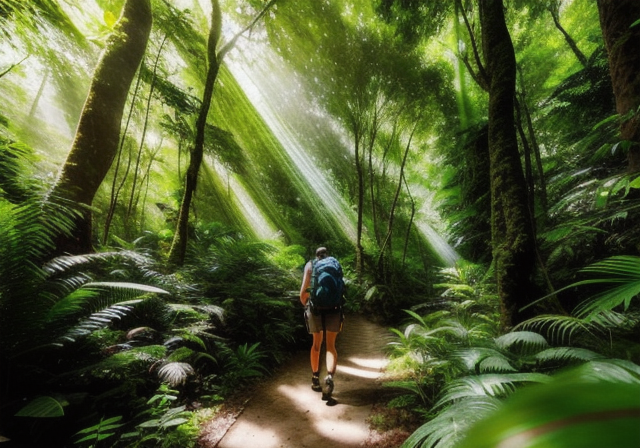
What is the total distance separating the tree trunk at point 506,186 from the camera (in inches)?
117

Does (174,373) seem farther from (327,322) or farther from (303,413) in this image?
(327,322)

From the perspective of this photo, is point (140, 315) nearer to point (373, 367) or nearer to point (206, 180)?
point (373, 367)

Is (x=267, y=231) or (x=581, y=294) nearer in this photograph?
(x=581, y=294)

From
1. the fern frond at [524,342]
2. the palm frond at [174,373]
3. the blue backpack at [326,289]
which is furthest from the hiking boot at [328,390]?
the fern frond at [524,342]

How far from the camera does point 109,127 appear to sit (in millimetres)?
3969

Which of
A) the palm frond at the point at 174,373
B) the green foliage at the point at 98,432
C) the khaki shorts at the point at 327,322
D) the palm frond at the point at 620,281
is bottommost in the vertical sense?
the green foliage at the point at 98,432

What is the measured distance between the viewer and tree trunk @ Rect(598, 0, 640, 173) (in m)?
2.48

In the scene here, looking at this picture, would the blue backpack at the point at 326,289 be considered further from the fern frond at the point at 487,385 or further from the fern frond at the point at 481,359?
the fern frond at the point at 487,385

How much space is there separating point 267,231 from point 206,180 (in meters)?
4.83

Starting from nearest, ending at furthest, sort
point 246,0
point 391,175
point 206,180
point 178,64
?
point 246,0, point 178,64, point 206,180, point 391,175

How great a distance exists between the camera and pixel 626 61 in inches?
101

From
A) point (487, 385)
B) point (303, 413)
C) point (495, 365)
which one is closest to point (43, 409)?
point (303, 413)

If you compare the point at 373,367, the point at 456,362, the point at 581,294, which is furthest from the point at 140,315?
the point at 581,294

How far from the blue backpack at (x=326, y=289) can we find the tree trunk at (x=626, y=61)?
3.13 m
